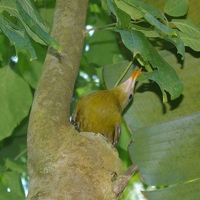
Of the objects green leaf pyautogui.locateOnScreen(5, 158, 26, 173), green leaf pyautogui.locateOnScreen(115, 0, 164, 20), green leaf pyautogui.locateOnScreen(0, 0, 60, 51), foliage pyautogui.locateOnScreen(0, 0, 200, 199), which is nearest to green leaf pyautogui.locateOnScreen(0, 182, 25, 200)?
foliage pyautogui.locateOnScreen(0, 0, 200, 199)

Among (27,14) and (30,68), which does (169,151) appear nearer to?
(30,68)

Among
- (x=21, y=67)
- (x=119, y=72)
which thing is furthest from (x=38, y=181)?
(x=21, y=67)

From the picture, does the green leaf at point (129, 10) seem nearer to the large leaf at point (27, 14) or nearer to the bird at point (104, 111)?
the large leaf at point (27, 14)

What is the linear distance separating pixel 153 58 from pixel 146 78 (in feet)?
0.40

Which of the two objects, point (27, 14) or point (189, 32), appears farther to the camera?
point (189, 32)

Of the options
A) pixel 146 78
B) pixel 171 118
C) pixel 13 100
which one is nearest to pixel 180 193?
pixel 171 118

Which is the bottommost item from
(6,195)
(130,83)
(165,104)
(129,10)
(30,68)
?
(6,195)

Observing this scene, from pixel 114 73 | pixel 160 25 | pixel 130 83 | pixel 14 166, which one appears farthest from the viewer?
pixel 14 166

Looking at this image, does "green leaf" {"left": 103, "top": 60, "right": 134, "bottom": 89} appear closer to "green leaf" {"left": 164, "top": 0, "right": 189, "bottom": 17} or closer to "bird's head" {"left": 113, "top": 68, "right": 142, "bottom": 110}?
"bird's head" {"left": 113, "top": 68, "right": 142, "bottom": 110}

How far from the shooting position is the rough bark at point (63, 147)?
1366mm

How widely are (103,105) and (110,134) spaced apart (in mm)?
117

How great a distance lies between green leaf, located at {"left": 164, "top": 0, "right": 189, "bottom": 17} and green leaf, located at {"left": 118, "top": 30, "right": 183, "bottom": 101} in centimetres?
24

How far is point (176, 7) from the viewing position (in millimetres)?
1896

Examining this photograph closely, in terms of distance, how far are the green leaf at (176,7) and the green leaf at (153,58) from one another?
24 centimetres
